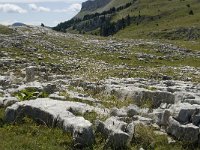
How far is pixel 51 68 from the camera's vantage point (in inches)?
1655

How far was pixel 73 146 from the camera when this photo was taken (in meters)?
15.9

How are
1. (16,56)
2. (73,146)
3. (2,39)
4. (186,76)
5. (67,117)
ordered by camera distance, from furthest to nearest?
(2,39)
(16,56)
(186,76)
(67,117)
(73,146)

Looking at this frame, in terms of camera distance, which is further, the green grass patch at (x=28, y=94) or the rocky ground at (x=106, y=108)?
the green grass patch at (x=28, y=94)

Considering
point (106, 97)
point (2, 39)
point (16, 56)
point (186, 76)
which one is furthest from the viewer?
point (2, 39)

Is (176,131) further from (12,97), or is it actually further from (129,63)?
(129,63)

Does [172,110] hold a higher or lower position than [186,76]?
higher

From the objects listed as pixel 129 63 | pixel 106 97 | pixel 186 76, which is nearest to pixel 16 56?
pixel 129 63

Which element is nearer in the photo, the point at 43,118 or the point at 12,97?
the point at 43,118

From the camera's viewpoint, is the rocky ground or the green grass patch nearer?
the rocky ground

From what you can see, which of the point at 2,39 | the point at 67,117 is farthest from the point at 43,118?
the point at 2,39

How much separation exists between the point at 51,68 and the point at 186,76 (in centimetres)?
1258

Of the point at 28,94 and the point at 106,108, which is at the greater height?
the point at 28,94

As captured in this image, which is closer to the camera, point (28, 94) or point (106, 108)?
point (106, 108)

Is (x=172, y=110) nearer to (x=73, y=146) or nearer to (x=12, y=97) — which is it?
(x=73, y=146)
